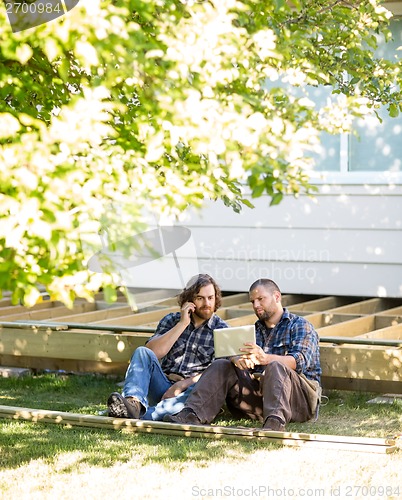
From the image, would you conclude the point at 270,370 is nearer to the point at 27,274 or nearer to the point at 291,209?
the point at 27,274

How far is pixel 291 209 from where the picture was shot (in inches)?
375

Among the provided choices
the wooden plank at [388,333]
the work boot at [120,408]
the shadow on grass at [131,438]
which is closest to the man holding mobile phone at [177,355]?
the work boot at [120,408]

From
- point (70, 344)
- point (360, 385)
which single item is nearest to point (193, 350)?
point (360, 385)

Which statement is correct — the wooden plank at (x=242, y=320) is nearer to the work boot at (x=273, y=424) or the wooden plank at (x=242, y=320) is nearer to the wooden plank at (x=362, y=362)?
the wooden plank at (x=362, y=362)

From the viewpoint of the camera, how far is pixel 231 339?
621 centimetres

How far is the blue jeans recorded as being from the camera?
6309mm

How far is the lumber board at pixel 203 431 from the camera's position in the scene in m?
5.43

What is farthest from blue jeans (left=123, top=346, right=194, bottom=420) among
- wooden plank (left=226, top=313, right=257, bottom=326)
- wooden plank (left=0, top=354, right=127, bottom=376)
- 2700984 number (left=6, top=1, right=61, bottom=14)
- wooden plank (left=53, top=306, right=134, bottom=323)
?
2700984 number (left=6, top=1, right=61, bottom=14)

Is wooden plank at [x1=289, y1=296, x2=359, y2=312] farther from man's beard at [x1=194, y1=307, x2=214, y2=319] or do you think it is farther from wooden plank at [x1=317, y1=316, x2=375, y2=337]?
man's beard at [x1=194, y1=307, x2=214, y2=319]

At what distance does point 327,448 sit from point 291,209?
435 centimetres

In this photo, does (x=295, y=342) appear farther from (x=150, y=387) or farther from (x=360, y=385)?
(x=150, y=387)

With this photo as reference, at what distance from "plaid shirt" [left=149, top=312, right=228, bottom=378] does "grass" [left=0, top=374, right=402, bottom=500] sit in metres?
0.43

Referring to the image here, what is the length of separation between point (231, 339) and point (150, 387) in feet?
2.42

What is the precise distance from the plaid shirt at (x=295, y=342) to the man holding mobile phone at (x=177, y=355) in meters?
0.39
